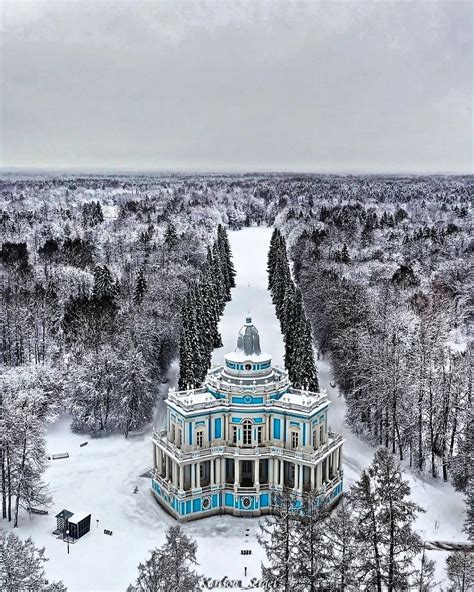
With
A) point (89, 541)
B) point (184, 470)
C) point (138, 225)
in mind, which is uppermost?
point (138, 225)

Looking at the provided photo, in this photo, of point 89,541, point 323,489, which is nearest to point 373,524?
point 323,489

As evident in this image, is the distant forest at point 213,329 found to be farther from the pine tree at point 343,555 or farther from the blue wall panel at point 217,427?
the pine tree at point 343,555

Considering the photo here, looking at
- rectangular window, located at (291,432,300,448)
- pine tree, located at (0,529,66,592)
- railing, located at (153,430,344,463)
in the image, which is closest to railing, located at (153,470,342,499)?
railing, located at (153,430,344,463)

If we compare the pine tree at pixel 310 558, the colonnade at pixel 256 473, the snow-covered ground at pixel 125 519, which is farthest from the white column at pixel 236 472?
the pine tree at pixel 310 558

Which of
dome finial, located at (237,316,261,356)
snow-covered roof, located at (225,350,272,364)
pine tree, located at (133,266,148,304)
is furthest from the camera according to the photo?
pine tree, located at (133,266,148,304)

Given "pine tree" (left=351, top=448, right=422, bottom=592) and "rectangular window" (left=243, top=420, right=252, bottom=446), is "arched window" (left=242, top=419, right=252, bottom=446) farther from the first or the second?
"pine tree" (left=351, top=448, right=422, bottom=592)

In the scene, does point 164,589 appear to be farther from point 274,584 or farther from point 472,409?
point 472,409

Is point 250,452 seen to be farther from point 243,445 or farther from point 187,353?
point 187,353
